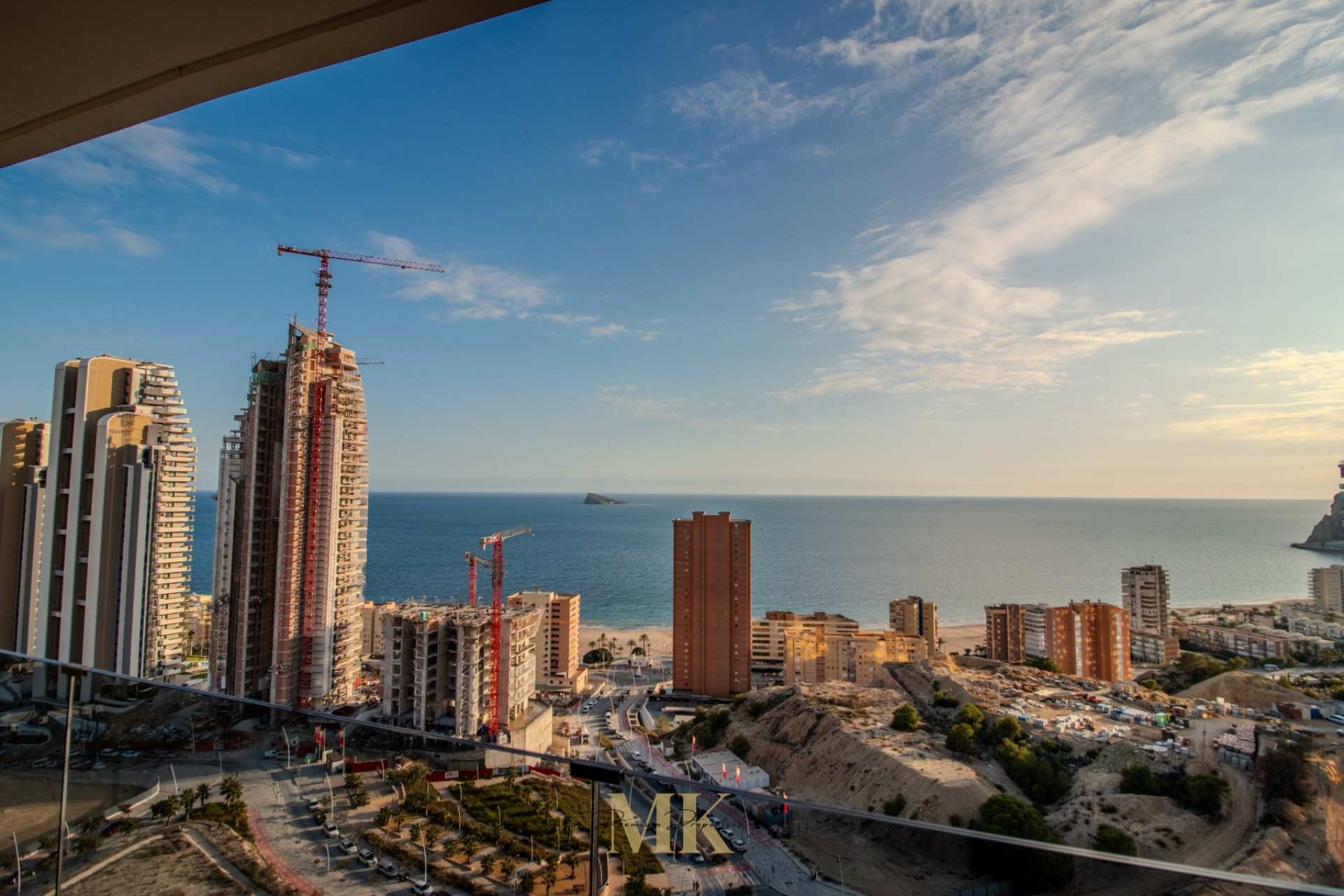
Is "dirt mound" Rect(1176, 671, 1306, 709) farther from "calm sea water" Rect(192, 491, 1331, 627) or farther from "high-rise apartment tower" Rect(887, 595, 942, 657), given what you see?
"calm sea water" Rect(192, 491, 1331, 627)

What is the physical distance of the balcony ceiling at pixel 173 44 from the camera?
656 millimetres

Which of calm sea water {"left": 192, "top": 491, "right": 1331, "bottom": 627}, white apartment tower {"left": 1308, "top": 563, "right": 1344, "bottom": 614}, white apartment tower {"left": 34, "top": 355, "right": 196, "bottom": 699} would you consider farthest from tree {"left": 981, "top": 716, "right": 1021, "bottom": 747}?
white apartment tower {"left": 1308, "top": 563, "right": 1344, "bottom": 614}

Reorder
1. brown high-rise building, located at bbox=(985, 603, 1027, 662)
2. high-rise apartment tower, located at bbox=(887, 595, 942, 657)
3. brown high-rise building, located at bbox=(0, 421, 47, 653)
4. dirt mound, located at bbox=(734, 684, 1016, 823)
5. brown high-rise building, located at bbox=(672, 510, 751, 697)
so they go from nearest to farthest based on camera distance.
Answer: brown high-rise building, located at bbox=(0, 421, 47, 653) → dirt mound, located at bbox=(734, 684, 1016, 823) → brown high-rise building, located at bbox=(672, 510, 751, 697) → brown high-rise building, located at bbox=(985, 603, 1027, 662) → high-rise apartment tower, located at bbox=(887, 595, 942, 657)

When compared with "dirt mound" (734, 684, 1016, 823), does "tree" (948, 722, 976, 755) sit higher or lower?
higher

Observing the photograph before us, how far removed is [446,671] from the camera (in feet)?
27.5

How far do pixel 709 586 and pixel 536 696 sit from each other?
3851 mm

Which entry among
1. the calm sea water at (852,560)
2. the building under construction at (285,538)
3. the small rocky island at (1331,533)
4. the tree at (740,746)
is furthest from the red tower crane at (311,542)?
the small rocky island at (1331,533)

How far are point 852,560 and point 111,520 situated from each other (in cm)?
3199

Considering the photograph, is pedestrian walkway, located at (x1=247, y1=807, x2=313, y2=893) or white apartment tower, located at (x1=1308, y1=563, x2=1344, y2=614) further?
white apartment tower, located at (x1=1308, y1=563, x2=1344, y2=614)

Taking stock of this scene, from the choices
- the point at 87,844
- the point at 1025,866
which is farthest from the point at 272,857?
the point at 1025,866

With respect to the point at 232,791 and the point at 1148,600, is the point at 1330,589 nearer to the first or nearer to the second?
the point at 1148,600

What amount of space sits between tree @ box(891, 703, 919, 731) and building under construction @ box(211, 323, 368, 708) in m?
7.97

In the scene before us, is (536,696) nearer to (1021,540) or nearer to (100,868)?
(100,868)

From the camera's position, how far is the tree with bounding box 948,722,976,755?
798 centimetres
